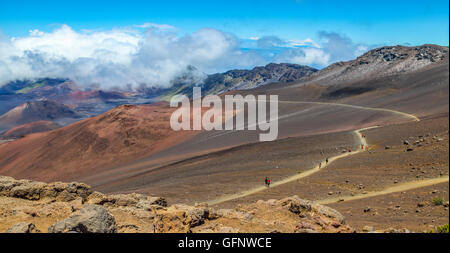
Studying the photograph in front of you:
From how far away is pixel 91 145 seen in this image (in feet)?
185

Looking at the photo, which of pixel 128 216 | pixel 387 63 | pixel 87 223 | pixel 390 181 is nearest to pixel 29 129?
pixel 387 63

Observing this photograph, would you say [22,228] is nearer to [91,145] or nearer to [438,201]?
[438,201]

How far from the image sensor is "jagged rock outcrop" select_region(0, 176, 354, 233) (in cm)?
606

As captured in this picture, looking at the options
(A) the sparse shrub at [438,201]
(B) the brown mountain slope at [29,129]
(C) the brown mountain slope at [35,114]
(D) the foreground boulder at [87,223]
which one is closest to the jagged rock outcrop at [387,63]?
(A) the sparse shrub at [438,201]

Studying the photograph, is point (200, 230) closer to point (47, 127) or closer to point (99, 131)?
point (99, 131)

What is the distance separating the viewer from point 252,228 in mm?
7637

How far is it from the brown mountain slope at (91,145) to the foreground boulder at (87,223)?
44.0 m

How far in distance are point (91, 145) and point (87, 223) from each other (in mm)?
54285

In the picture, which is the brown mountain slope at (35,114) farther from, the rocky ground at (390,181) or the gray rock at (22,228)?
the gray rock at (22,228)

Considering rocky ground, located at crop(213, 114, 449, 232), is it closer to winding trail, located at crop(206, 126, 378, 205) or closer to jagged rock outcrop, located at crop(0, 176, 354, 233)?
winding trail, located at crop(206, 126, 378, 205)

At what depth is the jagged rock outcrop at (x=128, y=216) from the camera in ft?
19.9

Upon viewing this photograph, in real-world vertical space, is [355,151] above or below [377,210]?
above
